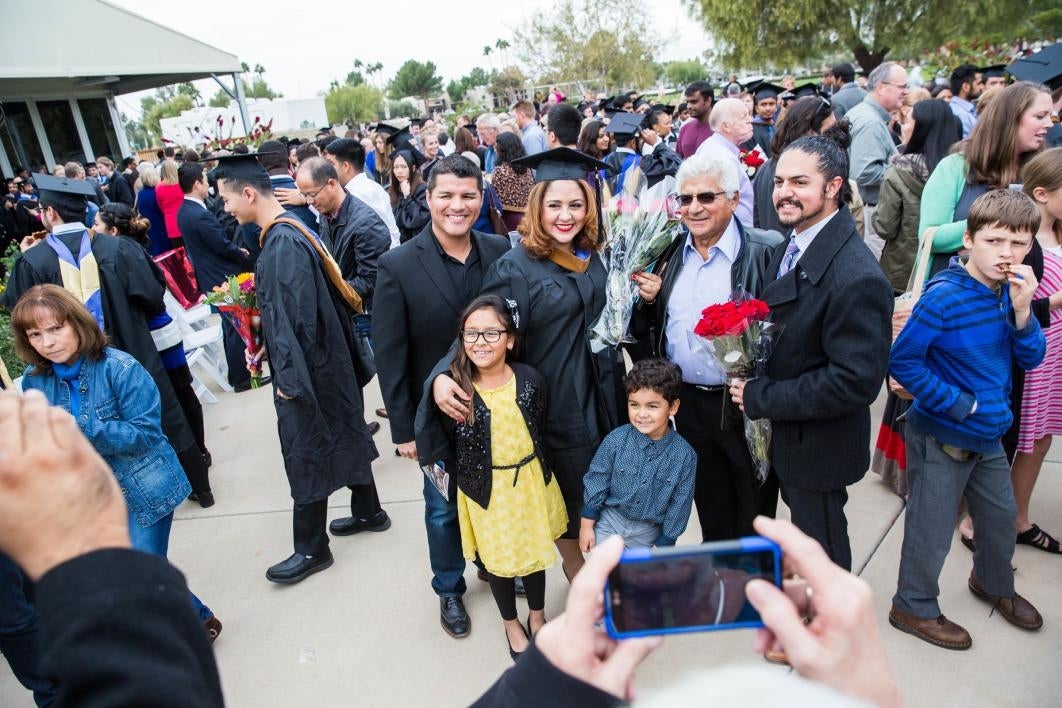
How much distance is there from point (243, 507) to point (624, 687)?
4.31 meters

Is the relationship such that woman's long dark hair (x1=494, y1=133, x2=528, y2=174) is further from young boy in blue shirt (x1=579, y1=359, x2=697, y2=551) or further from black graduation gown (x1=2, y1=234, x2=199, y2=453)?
young boy in blue shirt (x1=579, y1=359, x2=697, y2=551)

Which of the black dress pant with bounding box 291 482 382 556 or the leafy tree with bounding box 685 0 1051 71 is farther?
the leafy tree with bounding box 685 0 1051 71

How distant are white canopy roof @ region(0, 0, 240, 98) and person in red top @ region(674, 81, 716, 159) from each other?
15292mm

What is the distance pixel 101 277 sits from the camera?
4.06 meters

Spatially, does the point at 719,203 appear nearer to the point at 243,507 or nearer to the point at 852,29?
the point at 243,507

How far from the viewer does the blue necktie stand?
99.6 inches

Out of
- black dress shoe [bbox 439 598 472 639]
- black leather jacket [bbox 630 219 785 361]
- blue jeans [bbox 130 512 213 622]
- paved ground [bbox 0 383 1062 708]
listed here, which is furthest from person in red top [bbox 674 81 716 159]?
blue jeans [bbox 130 512 213 622]

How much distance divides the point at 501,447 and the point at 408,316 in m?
0.76

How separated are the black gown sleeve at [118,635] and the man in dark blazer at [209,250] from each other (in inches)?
223

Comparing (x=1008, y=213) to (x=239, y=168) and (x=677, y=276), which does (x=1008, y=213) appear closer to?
(x=677, y=276)

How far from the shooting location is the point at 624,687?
896 mm

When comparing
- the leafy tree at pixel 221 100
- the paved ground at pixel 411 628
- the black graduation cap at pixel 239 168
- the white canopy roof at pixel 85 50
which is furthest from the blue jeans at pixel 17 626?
the leafy tree at pixel 221 100

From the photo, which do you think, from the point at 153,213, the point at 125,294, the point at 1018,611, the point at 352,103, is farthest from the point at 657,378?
the point at 352,103

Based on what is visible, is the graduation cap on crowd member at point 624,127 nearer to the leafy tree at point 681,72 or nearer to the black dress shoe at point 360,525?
the black dress shoe at point 360,525
